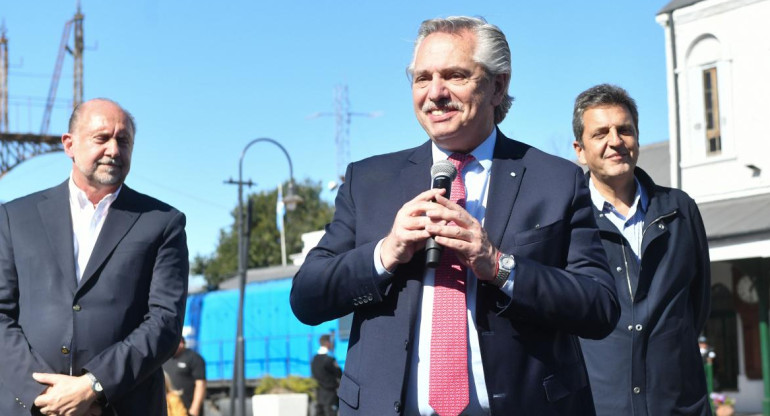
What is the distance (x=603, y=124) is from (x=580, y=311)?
85.3 inches

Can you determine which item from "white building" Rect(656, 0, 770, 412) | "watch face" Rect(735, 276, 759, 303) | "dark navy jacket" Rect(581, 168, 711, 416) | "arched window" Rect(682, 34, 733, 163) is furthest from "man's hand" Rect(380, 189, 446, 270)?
"watch face" Rect(735, 276, 759, 303)

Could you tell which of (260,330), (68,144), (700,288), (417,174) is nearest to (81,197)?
(68,144)

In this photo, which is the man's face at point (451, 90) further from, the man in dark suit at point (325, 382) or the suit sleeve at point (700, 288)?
the man in dark suit at point (325, 382)

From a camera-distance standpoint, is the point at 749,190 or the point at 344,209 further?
the point at 749,190

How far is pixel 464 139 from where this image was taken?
138 inches

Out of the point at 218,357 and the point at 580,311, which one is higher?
the point at 580,311

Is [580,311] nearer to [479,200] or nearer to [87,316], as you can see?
[479,200]

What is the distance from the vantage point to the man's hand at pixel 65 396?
454 centimetres

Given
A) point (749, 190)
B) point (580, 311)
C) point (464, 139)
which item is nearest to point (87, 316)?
point (464, 139)

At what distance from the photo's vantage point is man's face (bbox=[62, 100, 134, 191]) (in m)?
4.88

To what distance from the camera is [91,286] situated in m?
4.79

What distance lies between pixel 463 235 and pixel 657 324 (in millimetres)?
2128

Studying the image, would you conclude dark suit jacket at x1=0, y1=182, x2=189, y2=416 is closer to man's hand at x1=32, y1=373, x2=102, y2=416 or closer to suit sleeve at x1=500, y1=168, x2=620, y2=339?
man's hand at x1=32, y1=373, x2=102, y2=416

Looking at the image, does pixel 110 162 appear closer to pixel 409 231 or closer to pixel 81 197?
pixel 81 197
